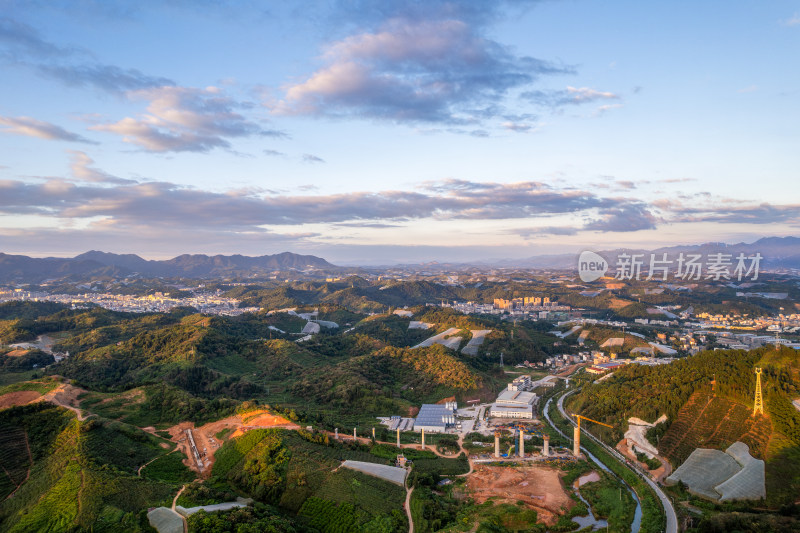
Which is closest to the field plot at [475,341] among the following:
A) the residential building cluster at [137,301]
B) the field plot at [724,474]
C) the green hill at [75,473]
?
the field plot at [724,474]

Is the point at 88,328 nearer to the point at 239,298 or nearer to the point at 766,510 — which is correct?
the point at 239,298

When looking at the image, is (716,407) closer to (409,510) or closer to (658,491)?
(658,491)

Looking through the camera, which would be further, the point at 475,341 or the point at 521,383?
the point at 475,341

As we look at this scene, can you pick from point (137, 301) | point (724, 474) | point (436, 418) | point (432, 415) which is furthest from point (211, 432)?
point (137, 301)

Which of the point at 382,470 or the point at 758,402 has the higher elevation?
the point at 758,402

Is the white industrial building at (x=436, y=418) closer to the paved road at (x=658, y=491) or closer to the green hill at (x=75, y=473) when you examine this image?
the paved road at (x=658, y=491)

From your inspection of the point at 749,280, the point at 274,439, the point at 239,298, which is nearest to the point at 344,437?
the point at 274,439
